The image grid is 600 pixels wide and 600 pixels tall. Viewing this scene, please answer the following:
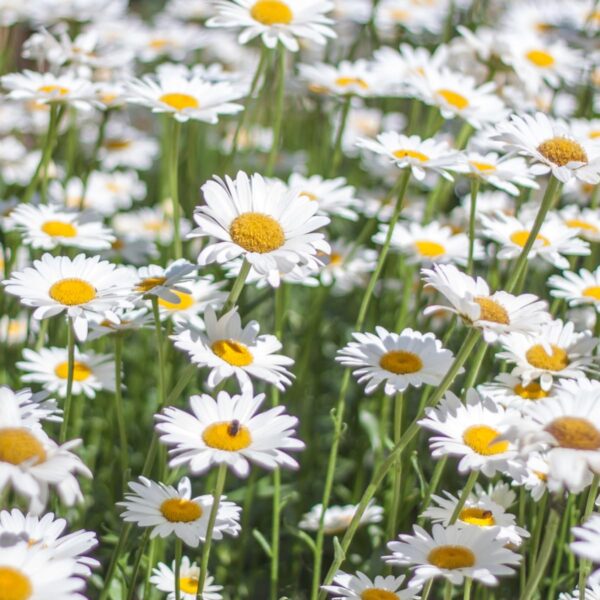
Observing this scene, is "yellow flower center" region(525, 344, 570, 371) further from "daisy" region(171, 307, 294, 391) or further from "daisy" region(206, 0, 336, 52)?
"daisy" region(206, 0, 336, 52)

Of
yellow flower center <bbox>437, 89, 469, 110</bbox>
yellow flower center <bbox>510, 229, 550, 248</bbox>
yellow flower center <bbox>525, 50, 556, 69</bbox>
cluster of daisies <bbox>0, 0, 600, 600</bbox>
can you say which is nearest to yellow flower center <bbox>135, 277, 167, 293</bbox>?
cluster of daisies <bbox>0, 0, 600, 600</bbox>

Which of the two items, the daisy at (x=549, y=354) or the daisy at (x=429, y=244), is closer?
the daisy at (x=549, y=354)

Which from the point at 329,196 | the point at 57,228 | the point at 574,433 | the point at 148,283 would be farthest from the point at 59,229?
the point at 574,433

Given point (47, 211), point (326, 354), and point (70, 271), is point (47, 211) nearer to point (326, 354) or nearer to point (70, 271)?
point (70, 271)

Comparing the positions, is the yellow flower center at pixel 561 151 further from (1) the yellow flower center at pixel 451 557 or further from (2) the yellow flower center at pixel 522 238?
(1) the yellow flower center at pixel 451 557

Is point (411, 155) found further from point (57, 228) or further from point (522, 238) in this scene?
Answer: point (57, 228)

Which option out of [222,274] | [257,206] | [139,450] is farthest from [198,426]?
[139,450]

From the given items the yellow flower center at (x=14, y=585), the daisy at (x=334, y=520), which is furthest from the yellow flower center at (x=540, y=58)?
the yellow flower center at (x=14, y=585)

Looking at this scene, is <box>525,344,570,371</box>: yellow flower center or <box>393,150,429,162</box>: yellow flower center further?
<box>393,150,429,162</box>: yellow flower center
